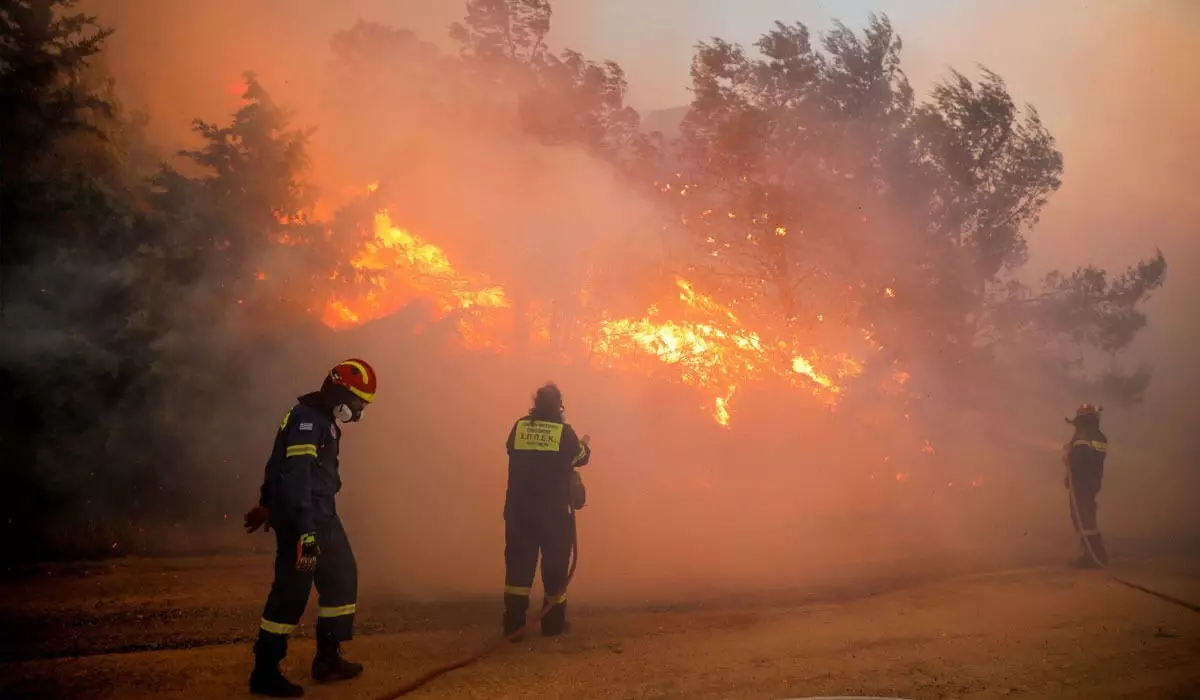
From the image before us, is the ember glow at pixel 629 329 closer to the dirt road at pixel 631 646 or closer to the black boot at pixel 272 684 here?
the dirt road at pixel 631 646

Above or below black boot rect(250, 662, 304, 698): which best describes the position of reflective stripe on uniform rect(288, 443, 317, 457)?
above

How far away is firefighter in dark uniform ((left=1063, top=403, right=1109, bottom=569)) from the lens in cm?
1092

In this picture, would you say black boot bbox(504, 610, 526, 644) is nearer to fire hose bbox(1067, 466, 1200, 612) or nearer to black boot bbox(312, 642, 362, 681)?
black boot bbox(312, 642, 362, 681)

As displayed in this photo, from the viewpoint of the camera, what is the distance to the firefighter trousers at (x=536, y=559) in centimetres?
667

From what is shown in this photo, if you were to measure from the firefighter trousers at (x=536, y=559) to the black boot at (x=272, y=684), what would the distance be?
2.14 metres

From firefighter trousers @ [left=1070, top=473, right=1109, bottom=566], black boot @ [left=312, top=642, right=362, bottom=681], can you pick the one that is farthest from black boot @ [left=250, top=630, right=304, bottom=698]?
firefighter trousers @ [left=1070, top=473, right=1109, bottom=566]

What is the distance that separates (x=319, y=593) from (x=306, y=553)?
51 cm

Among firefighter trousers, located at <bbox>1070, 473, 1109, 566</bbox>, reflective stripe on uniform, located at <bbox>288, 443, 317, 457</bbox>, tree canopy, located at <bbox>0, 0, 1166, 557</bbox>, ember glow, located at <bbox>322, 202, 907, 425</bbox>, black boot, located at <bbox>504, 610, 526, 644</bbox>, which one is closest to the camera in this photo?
reflective stripe on uniform, located at <bbox>288, 443, 317, 457</bbox>

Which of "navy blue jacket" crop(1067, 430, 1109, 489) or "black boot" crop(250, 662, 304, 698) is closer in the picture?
"black boot" crop(250, 662, 304, 698)

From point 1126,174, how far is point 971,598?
2183 cm

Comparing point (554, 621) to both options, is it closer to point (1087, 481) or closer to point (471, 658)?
point (471, 658)

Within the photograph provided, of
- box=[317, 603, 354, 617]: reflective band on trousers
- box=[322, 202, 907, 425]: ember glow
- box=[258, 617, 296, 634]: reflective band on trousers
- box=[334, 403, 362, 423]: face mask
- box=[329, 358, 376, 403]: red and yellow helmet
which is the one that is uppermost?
box=[322, 202, 907, 425]: ember glow

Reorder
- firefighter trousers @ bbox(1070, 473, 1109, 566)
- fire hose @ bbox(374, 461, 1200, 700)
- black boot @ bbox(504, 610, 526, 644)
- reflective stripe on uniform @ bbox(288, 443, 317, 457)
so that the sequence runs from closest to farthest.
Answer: reflective stripe on uniform @ bbox(288, 443, 317, 457) < fire hose @ bbox(374, 461, 1200, 700) < black boot @ bbox(504, 610, 526, 644) < firefighter trousers @ bbox(1070, 473, 1109, 566)

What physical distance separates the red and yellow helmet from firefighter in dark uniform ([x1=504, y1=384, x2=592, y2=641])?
186 cm
